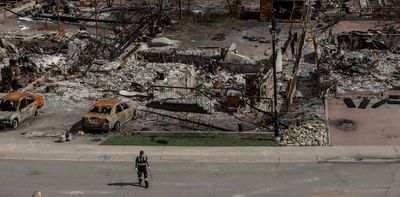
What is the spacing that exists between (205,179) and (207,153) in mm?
2924

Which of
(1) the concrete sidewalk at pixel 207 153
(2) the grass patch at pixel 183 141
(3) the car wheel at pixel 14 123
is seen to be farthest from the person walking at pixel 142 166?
(3) the car wheel at pixel 14 123

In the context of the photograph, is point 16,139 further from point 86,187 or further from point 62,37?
point 62,37

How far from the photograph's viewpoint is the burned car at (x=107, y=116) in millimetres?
31656

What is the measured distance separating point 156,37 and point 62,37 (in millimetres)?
6806

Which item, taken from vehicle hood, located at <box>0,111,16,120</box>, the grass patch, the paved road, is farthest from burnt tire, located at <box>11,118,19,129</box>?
the grass patch

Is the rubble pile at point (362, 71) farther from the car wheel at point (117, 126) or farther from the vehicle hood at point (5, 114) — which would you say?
the vehicle hood at point (5, 114)

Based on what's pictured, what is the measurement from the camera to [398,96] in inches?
1388

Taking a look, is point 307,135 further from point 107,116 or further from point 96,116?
point 96,116

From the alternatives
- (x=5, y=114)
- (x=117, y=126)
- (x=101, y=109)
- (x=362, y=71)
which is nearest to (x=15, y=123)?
(x=5, y=114)

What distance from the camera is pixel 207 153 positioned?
2872cm

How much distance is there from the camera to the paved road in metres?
24.6

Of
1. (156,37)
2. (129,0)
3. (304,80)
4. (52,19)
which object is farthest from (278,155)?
(129,0)

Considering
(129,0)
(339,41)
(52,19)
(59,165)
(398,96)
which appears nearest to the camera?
(59,165)

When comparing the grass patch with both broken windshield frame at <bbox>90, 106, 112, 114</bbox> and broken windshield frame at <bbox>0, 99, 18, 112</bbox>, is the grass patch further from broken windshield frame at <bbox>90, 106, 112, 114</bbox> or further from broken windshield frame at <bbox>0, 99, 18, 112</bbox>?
broken windshield frame at <bbox>0, 99, 18, 112</bbox>
